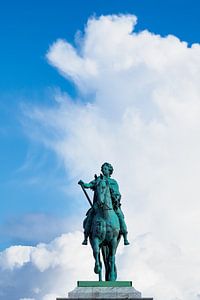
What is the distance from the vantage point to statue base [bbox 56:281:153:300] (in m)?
32.2

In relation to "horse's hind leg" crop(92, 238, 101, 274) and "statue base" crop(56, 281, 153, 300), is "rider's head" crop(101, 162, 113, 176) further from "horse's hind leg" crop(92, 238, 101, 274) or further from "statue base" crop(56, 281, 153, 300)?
"statue base" crop(56, 281, 153, 300)

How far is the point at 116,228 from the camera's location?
33750 millimetres

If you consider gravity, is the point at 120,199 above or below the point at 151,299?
above

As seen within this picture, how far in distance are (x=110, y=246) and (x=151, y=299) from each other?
3.23 meters

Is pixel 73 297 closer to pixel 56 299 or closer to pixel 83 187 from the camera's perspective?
pixel 56 299

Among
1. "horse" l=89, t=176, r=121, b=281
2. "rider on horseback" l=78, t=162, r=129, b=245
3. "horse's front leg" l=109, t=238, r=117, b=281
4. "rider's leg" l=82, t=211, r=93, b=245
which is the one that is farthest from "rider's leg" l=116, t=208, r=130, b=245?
"rider's leg" l=82, t=211, r=93, b=245

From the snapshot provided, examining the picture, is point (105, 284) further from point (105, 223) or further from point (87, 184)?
point (87, 184)

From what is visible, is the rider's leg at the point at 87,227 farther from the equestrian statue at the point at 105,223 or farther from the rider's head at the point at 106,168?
the rider's head at the point at 106,168

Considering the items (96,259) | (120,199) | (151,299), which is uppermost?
(120,199)

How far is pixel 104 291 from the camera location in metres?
32.5

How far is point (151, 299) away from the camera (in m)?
32.0

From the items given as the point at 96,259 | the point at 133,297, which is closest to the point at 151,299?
the point at 133,297

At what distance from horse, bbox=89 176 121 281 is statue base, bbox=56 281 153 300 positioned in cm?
76

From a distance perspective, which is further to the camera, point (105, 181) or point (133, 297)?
point (105, 181)
